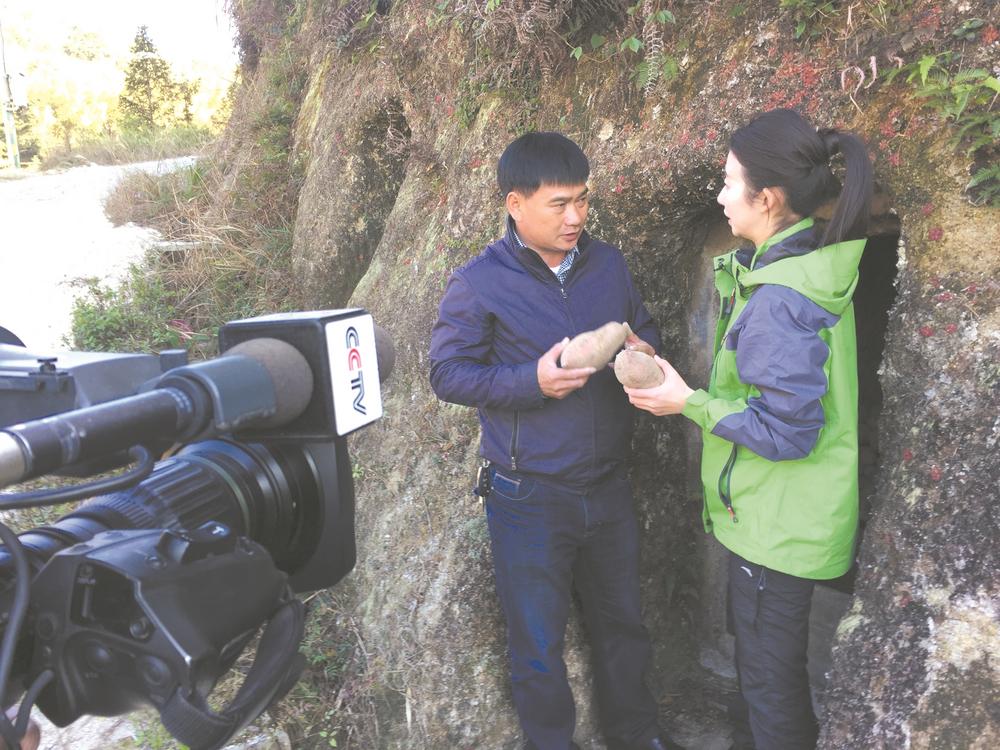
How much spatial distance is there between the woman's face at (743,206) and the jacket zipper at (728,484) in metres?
0.63

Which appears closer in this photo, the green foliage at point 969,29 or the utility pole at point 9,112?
the green foliage at point 969,29

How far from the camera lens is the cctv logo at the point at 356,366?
5.03ft

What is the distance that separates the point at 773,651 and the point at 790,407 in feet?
2.50

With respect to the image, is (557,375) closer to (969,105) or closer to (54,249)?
(969,105)

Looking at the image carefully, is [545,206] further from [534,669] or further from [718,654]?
[718,654]

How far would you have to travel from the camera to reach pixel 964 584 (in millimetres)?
2094

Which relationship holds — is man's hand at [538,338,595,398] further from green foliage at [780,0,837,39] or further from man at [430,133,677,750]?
green foliage at [780,0,837,39]

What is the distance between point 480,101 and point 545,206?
1694 millimetres

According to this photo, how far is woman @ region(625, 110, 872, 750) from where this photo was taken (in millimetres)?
2125

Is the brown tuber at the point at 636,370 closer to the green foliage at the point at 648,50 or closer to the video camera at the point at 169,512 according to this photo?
the video camera at the point at 169,512

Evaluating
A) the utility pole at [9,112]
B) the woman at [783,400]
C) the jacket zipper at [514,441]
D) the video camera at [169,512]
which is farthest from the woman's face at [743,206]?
the utility pole at [9,112]

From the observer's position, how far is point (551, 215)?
2.55m

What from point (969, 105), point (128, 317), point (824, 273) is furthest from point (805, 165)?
point (128, 317)

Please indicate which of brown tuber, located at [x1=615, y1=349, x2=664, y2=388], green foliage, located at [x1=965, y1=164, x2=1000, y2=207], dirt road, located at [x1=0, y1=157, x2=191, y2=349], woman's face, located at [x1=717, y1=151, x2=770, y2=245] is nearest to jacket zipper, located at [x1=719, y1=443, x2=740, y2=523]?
brown tuber, located at [x1=615, y1=349, x2=664, y2=388]
